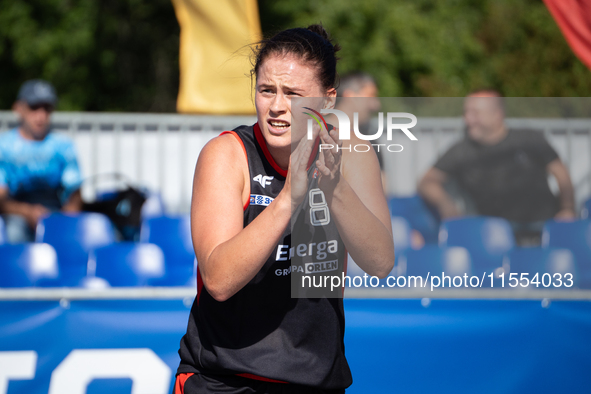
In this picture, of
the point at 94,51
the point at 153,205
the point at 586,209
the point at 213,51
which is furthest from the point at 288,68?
the point at 94,51

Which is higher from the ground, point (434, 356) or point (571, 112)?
point (571, 112)

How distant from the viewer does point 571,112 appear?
460 cm

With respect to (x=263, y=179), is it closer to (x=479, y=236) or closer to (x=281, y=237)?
(x=281, y=237)

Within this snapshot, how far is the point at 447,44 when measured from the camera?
16766mm

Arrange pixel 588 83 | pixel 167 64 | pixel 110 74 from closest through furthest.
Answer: pixel 110 74 < pixel 167 64 < pixel 588 83

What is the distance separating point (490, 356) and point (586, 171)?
262 centimetres

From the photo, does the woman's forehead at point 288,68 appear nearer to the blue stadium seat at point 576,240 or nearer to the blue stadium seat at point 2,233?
the blue stadium seat at point 576,240

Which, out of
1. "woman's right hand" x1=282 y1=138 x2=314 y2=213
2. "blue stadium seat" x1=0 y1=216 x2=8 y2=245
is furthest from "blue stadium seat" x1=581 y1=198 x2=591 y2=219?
"blue stadium seat" x1=0 y1=216 x2=8 y2=245

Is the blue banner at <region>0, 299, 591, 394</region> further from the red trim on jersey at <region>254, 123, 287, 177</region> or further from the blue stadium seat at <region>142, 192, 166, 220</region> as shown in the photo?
the blue stadium seat at <region>142, 192, 166, 220</region>

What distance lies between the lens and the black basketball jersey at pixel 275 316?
159 cm

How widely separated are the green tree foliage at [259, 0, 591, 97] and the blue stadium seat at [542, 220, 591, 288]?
7714mm

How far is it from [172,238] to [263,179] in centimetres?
323

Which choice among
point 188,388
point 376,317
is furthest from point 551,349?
point 188,388

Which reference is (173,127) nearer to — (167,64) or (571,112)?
(571,112)
